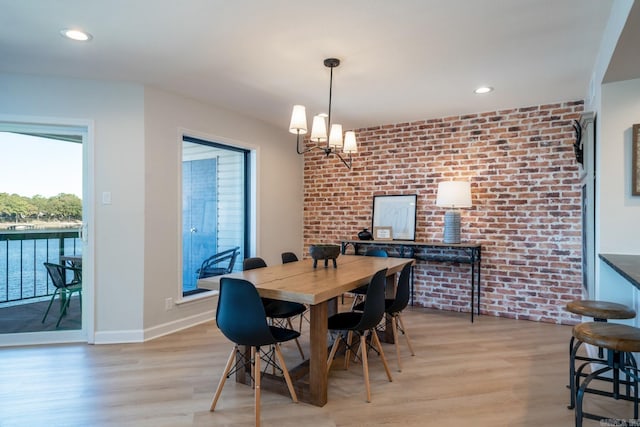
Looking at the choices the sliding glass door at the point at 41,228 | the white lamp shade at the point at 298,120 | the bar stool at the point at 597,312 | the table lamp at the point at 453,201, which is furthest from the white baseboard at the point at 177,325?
the bar stool at the point at 597,312

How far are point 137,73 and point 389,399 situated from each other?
11.2 ft

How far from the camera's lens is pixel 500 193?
4.48m

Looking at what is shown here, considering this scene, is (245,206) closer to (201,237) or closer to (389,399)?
(201,237)

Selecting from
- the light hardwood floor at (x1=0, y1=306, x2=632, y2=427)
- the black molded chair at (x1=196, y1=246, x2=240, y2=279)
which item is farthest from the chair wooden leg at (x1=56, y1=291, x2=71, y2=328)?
the black molded chair at (x1=196, y1=246, x2=240, y2=279)

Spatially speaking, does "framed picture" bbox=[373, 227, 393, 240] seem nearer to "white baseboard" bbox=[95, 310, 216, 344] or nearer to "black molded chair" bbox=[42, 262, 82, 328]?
"white baseboard" bbox=[95, 310, 216, 344]

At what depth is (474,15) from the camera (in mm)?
2340

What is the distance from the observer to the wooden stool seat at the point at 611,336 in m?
1.73

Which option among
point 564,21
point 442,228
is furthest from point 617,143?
point 442,228

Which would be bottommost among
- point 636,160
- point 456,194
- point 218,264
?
point 218,264

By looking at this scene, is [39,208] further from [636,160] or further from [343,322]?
[636,160]

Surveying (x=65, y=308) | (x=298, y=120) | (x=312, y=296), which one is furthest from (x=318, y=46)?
→ (x=65, y=308)

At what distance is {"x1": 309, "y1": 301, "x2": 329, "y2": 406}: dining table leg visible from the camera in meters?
2.37

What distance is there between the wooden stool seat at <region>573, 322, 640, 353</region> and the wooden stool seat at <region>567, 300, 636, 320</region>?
12.0 inches

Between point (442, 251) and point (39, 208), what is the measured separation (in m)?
4.47
